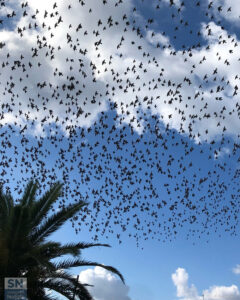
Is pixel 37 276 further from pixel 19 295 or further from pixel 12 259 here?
pixel 19 295

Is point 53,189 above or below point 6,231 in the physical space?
above

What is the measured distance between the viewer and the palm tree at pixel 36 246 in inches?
526

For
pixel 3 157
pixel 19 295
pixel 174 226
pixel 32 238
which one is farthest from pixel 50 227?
pixel 174 226

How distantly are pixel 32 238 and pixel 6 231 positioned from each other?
1.32 metres

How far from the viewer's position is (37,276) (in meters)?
13.8

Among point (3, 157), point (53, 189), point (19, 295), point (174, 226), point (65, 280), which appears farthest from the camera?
point (174, 226)

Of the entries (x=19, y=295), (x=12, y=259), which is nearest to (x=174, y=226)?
(x=12, y=259)

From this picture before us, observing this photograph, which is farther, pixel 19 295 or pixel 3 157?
pixel 3 157

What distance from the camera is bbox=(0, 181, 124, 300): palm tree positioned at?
13359 mm

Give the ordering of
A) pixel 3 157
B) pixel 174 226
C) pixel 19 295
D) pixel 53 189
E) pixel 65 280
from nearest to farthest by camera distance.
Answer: pixel 19 295 < pixel 65 280 < pixel 53 189 < pixel 3 157 < pixel 174 226

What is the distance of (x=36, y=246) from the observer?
1407cm

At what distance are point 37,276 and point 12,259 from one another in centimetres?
104

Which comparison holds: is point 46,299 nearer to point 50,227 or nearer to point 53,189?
point 50,227

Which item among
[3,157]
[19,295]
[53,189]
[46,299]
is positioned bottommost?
[19,295]
